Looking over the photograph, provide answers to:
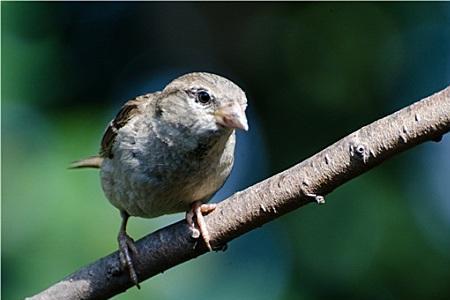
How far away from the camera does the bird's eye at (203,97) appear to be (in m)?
2.02

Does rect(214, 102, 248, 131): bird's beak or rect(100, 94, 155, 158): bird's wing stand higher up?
rect(100, 94, 155, 158): bird's wing

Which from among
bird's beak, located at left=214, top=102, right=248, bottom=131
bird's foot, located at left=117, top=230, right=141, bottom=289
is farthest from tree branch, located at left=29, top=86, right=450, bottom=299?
bird's beak, located at left=214, top=102, right=248, bottom=131

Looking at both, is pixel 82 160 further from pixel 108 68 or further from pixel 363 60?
pixel 363 60

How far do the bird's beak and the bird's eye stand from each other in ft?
0.17

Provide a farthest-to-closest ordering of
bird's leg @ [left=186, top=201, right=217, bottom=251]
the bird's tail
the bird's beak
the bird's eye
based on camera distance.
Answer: the bird's tail
the bird's eye
the bird's beak
bird's leg @ [left=186, top=201, right=217, bottom=251]

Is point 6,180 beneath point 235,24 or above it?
beneath

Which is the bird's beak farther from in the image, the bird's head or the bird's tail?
the bird's tail

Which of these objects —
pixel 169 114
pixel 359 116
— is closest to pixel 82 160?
pixel 169 114

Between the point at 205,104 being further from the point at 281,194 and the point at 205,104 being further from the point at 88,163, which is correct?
the point at 88,163

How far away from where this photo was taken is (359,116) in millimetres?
3449

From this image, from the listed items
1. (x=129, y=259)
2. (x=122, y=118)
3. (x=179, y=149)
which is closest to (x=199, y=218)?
(x=129, y=259)

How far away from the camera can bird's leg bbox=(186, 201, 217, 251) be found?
5.77 feet

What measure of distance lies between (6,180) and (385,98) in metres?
1.43

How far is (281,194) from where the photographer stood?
1634 mm
